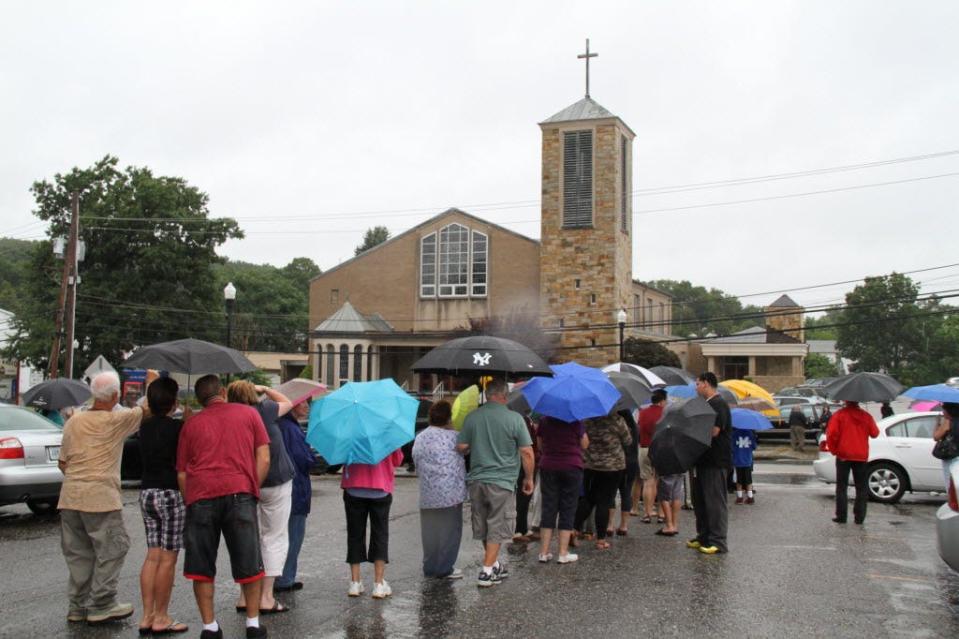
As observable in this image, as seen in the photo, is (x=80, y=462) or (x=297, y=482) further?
(x=297, y=482)

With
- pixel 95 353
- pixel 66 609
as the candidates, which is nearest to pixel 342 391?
pixel 66 609

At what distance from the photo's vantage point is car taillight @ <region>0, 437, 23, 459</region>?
1152 centimetres

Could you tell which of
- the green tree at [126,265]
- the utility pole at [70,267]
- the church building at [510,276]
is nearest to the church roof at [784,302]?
the church building at [510,276]

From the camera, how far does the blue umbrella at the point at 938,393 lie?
1062 cm

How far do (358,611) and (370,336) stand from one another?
160ft

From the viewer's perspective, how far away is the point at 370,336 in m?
55.7

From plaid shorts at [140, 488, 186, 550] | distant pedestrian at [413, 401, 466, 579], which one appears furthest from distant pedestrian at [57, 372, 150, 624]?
distant pedestrian at [413, 401, 466, 579]

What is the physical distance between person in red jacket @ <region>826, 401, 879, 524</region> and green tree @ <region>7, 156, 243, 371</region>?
4036cm

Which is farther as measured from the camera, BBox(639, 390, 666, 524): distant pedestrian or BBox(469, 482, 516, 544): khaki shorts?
BBox(639, 390, 666, 524): distant pedestrian

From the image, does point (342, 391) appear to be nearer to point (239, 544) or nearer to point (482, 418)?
point (482, 418)

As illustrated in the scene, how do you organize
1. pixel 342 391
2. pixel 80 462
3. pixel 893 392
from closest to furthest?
pixel 80 462 → pixel 342 391 → pixel 893 392

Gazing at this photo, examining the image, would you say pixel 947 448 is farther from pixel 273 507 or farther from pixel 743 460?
pixel 273 507

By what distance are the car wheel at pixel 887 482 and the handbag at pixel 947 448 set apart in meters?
3.92

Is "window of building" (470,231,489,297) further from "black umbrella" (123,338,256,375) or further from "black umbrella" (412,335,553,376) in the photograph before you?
"black umbrella" (123,338,256,375)
